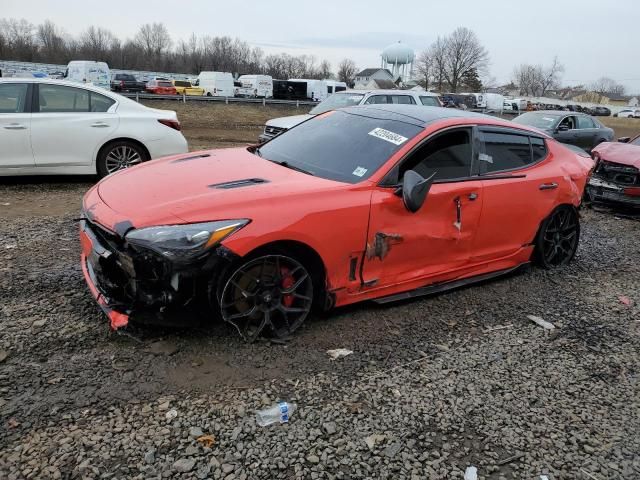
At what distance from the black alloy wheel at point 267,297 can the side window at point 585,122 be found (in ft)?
43.6

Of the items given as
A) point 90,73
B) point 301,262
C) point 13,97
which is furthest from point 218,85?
point 301,262

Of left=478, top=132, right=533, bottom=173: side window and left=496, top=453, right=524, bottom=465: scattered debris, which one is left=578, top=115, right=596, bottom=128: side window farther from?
left=496, top=453, right=524, bottom=465: scattered debris

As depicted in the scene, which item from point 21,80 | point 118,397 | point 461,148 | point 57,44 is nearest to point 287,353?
point 118,397

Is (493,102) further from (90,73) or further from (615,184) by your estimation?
(615,184)

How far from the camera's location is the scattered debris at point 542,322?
13.8 feet

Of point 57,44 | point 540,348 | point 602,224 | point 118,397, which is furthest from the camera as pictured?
point 57,44

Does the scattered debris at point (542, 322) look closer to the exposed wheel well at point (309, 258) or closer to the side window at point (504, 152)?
the side window at point (504, 152)

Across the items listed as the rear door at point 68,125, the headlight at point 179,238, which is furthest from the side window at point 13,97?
the headlight at point 179,238

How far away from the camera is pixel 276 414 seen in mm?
2852

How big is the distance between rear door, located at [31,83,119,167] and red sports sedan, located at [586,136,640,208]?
7.45 metres

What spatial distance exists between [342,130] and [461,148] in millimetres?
Answer: 1019

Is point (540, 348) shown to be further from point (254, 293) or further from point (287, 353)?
point (254, 293)

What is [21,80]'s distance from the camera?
7.09 m

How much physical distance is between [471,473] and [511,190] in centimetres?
278
